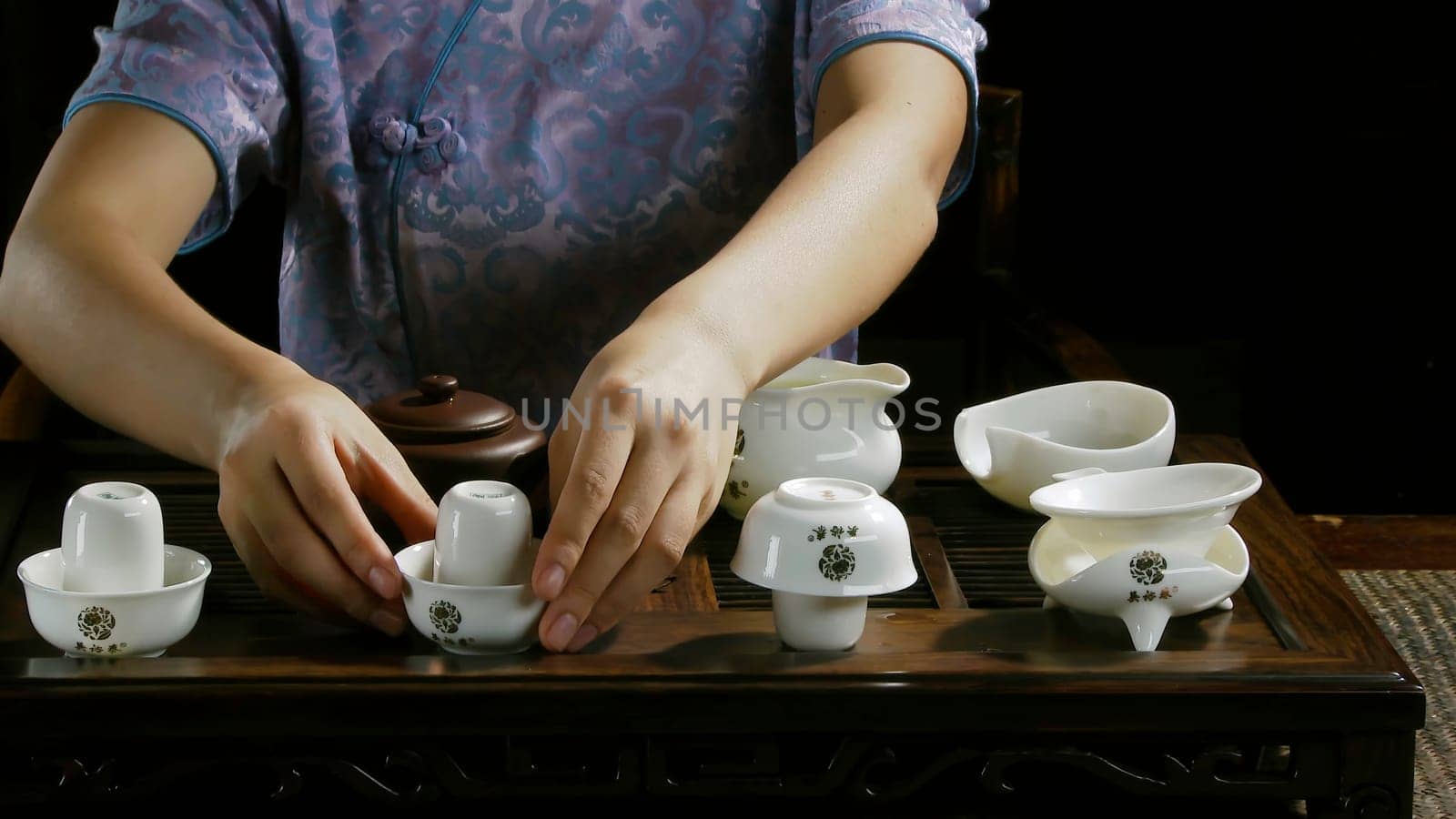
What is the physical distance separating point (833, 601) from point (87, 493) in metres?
0.39

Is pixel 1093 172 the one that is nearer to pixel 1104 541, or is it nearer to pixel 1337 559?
pixel 1337 559

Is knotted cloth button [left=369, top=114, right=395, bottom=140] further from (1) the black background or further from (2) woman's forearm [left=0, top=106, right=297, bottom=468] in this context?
(1) the black background

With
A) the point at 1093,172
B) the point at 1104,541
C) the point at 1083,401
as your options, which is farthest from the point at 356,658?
the point at 1093,172

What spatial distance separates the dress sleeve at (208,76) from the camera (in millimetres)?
1128

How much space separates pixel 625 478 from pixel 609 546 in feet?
0.12

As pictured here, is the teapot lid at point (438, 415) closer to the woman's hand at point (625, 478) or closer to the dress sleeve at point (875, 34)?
the woman's hand at point (625, 478)

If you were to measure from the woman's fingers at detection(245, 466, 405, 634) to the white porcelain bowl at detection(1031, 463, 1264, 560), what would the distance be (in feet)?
1.20

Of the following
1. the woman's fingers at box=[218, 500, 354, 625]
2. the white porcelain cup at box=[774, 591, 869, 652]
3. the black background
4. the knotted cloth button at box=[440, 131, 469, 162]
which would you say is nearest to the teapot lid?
the woman's fingers at box=[218, 500, 354, 625]

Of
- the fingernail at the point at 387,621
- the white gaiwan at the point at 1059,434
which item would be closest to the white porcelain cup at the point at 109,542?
the fingernail at the point at 387,621

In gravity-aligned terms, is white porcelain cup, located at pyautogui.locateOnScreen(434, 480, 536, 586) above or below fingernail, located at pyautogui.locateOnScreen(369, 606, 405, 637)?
above

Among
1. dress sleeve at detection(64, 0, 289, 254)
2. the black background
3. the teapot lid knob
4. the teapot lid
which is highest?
dress sleeve at detection(64, 0, 289, 254)

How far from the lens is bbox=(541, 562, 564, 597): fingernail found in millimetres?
758

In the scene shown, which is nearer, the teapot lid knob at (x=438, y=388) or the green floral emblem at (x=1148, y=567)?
the green floral emblem at (x=1148, y=567)

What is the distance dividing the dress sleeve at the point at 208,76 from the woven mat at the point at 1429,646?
90cm
